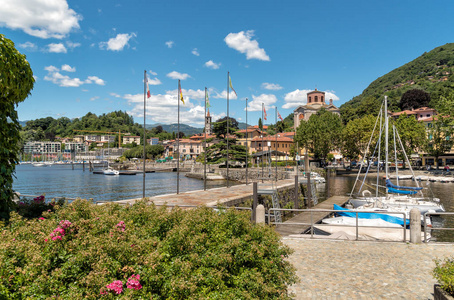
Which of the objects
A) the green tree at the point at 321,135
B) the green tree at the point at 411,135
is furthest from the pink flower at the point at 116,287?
the green tree at the point at 321,135

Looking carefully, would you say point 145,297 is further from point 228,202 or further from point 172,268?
point 228,202

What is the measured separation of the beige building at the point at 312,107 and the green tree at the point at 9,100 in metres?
123

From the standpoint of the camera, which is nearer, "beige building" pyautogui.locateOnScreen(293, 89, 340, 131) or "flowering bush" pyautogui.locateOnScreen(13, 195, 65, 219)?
"flowering bush" pyautogui.locateOnScreen(13, 195, 65, 219)

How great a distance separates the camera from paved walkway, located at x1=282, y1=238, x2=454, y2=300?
7.61 metres

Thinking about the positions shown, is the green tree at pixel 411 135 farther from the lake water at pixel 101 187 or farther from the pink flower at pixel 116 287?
the pink flower at pixel 116 287

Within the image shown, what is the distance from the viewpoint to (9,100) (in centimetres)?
784

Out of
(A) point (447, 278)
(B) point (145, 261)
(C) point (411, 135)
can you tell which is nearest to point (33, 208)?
(B) point (145, 261)

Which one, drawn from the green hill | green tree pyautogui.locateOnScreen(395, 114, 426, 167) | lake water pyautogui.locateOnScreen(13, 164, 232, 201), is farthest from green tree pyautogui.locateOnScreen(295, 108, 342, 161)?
the green hill

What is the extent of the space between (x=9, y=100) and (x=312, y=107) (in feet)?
420

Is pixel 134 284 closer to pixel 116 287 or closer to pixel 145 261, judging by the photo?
pixel 116 287

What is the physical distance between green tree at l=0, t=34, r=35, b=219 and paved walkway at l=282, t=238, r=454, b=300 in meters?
8.14

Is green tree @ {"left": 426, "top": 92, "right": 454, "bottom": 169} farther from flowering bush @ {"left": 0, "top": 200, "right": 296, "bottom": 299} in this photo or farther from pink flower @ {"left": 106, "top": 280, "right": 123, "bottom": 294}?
pink flower @ {"left": 106, "top": 280, "right": 123, "bottom": 294}

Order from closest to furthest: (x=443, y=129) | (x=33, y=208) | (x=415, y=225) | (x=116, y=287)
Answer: (x=116, y=287) → (x=33, y=208) → (x=415, y=225) → (x=443, y=129)

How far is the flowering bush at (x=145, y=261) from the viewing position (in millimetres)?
4492
